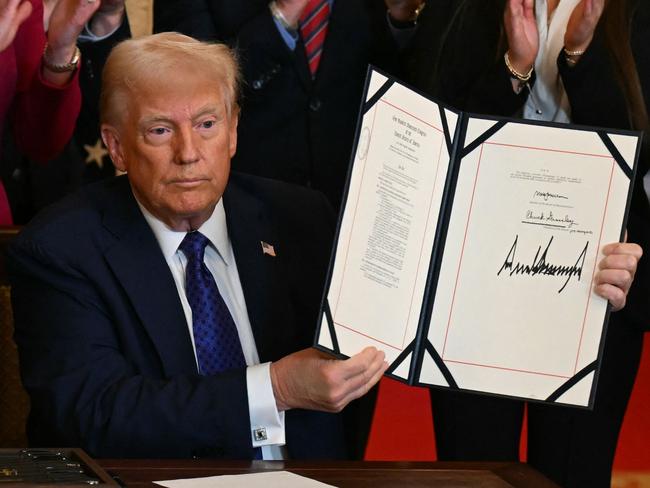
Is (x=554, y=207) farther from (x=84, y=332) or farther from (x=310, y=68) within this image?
(x=310, y=68)

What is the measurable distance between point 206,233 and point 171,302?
0.64ft

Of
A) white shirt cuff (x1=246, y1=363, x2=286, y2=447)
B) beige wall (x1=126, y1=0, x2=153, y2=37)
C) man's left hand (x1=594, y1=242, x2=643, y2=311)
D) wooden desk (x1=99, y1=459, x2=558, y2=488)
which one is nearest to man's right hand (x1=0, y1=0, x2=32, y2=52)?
beige wall (x1=126, y1=0, x2=153, y2=37)

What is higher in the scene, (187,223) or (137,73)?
(137,73)

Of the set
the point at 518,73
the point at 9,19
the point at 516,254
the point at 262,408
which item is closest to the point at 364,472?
the point at 262,408

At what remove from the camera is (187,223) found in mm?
2686

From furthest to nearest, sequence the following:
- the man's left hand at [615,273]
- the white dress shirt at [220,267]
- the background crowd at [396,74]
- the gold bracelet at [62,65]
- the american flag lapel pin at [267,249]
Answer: the gold bracelet at [62,65]
the background crowd at [396,74]
the american flag lapel pin at [267,249]
the white dress shirt at [220,267]
the man's left hand at [615,273]

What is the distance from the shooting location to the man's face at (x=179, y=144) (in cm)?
257

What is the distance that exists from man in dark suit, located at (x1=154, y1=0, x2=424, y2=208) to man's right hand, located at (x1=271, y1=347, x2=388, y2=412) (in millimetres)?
1192

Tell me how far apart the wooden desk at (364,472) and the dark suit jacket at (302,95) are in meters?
1.42

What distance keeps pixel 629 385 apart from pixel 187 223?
3.71 ft

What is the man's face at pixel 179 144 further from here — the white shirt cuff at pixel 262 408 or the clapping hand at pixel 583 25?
the clapping hand at pixel 583 25

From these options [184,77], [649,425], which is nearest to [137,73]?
[184,77]

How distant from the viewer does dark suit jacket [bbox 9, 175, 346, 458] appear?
2.41 m
